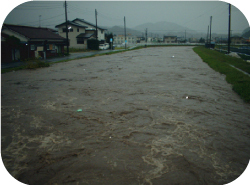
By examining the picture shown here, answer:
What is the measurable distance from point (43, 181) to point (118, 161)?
149cm

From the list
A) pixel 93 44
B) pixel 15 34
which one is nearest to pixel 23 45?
pixel 15 34

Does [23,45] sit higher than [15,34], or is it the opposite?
[15,34]

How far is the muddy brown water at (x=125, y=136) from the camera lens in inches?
159

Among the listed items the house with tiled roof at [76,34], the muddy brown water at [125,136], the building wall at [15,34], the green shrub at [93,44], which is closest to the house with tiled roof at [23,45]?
the building wall at [15,34]

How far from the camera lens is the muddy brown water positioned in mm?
4051

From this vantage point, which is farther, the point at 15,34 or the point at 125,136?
the point at 15,34

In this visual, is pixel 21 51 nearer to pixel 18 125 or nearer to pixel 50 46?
pixel 50 46

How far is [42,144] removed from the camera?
5.14 meters

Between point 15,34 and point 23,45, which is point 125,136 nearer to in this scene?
point 23,45

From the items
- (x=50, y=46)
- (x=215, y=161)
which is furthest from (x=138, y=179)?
(x=50, y=46)

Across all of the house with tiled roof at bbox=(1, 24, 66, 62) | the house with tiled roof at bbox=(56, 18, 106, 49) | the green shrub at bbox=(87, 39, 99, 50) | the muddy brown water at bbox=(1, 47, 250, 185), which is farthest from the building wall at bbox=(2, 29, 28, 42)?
the house with tiled roof at bbox=(56, 18, 106, 49)

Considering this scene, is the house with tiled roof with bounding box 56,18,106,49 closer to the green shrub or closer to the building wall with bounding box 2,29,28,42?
the green shrub

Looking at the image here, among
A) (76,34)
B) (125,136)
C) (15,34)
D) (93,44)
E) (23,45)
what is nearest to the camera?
(125,136)

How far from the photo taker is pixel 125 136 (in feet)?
18.3
